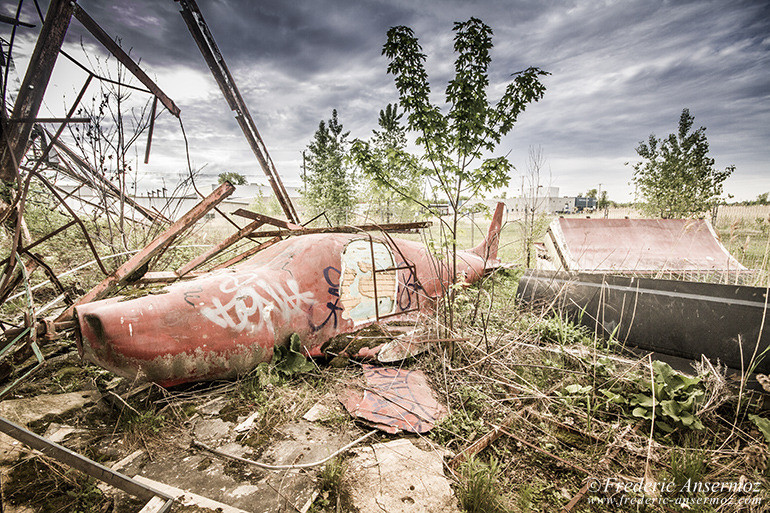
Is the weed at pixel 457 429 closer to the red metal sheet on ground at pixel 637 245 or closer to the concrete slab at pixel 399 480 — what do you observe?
the concrete slab at pixel 399 480

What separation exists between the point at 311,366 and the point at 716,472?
336 cm

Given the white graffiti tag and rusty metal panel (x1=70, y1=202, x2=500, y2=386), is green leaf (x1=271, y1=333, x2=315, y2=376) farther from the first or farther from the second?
the white graffiti tag

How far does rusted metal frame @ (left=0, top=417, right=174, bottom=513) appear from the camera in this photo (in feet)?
5.01

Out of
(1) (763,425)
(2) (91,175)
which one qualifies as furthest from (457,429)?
(2) (91,175)

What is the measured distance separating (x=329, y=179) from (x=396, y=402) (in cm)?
1993

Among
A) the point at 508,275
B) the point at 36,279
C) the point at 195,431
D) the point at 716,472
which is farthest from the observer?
the point at 508,275

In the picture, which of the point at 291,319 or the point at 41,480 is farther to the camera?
the point at 291,319

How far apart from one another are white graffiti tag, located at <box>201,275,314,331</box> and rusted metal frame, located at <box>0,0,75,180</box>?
1611 mm

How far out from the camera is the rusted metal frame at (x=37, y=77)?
197cm

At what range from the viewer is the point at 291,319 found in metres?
3.33

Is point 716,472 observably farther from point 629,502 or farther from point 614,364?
point 614,364

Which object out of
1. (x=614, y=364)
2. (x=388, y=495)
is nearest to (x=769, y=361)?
(x=614, y=364)

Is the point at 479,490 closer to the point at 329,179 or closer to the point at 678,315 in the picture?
the point at 678,315

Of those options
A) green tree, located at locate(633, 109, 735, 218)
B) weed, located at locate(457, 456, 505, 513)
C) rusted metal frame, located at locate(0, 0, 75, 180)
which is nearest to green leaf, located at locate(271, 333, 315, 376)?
weed, located at locate(457, 456, 505, 513)
